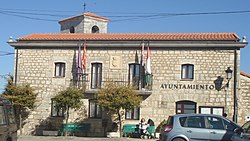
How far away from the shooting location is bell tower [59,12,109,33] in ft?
135

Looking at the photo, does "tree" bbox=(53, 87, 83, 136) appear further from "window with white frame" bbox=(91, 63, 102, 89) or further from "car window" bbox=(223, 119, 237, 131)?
"car window" bbox=(223, 119, 237, 131)

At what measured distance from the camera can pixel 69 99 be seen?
23.8 metres

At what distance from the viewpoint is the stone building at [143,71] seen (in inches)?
935

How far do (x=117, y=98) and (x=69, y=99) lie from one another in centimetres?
324

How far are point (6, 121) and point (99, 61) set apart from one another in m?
13.7

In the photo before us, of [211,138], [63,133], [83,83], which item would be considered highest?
[83,83]

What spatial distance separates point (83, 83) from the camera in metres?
25.3

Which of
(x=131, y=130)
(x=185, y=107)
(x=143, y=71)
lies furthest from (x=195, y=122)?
(x=143, y=71)

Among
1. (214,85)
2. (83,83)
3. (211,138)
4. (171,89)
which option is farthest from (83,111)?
(211,138)

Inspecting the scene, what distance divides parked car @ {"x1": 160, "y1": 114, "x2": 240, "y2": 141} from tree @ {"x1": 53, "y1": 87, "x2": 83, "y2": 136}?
10526 millimetres

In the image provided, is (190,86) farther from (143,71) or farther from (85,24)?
(85,24)

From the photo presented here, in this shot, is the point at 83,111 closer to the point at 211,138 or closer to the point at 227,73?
the point at 227,73

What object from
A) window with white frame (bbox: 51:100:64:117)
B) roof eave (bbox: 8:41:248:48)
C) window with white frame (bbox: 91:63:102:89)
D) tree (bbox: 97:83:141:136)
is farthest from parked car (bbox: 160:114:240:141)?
window with white frame (bbox: 51:100:64:117)

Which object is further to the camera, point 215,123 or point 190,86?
point 190,86
